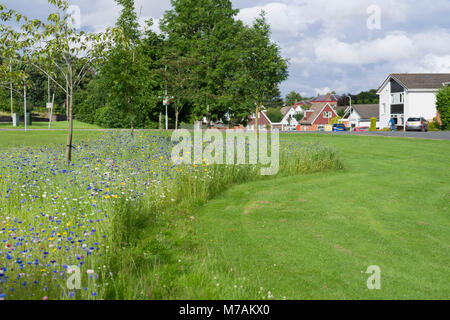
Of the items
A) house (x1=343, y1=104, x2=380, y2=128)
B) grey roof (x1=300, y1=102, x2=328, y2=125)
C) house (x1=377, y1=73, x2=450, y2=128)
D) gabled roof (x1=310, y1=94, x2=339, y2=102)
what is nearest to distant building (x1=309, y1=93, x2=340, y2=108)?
gabled roof (x1=310, y1=94, x2=339, y2=102)

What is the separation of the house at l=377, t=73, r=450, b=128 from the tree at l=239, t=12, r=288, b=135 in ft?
93.3

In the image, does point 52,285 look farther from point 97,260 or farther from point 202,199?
point 202,199

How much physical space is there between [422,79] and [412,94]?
3220mm

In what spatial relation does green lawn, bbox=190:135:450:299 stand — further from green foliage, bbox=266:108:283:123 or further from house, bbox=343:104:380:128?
green foliage, bbox=266:108:283:123

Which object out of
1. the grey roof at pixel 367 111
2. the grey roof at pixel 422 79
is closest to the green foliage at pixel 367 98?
the grey roof at pixel 367 111

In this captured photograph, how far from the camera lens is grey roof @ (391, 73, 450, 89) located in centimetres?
4928

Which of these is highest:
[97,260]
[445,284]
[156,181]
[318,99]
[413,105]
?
[318,99]

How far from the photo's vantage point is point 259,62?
2698cm

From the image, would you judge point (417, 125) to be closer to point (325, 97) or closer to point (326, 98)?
point (326, 98)

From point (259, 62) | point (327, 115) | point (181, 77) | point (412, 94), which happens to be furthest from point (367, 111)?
point (259, 62)

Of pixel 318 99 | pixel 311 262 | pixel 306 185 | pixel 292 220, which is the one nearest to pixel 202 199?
pixel 292 220

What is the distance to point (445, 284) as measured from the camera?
4996 mm

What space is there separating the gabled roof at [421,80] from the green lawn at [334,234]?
1683 inches
